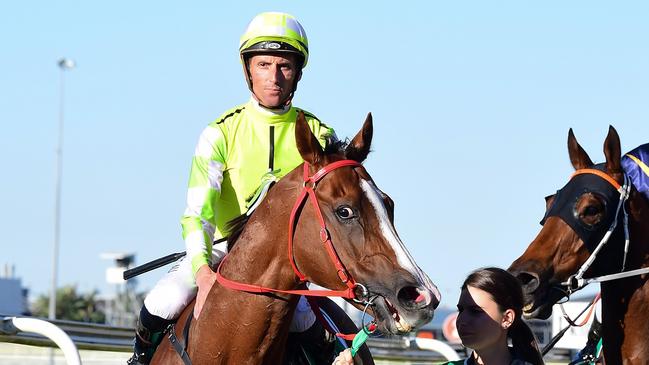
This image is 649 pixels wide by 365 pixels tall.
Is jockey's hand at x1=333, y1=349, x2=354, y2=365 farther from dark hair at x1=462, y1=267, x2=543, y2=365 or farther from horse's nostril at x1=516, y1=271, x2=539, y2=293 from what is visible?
horse's nostril at x1=516, y1=271, x2=539, y2=293

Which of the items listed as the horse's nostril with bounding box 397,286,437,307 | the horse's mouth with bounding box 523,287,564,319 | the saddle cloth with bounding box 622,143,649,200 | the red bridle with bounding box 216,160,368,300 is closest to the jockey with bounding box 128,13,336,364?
the red bridle with bounding box 216,160,368,300

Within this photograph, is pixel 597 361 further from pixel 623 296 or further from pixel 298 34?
pixel 298 34

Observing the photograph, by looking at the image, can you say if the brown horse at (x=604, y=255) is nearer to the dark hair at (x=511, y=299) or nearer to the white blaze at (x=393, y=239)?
the dark hair at (x=511, y=299)

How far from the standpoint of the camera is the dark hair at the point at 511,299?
4605 millimetres

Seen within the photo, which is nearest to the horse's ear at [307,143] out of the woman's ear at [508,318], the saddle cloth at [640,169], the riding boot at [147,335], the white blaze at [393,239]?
the white blaze at [393,239]

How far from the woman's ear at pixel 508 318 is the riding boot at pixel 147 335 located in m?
1.56

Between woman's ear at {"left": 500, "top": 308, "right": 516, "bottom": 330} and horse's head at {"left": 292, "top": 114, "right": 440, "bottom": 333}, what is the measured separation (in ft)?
1.52

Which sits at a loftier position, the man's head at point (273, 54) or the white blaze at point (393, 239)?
the man's head at point (273, 54)

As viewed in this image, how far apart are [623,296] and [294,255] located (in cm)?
215

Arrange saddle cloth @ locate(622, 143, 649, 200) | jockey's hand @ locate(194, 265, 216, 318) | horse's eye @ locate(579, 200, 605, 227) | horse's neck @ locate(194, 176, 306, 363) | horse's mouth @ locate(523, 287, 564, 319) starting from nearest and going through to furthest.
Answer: horse's neck @ locate(194, 176, 306, 363)
jockey's hand @ locate(194, 265, 216, 318)
horse's mouth @ locate(523, 287, 564, 319)
horse's eye @ locate(579, 200, 605, 227)
saddle cloth @ locate(622, 143, 649, 200)

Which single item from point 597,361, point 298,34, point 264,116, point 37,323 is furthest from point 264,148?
point 597,361

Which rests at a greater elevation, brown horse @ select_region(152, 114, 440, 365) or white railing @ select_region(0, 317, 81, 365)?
brown horse @ select_region(152, 114, 440, 365)

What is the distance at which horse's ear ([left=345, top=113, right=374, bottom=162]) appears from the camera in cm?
478

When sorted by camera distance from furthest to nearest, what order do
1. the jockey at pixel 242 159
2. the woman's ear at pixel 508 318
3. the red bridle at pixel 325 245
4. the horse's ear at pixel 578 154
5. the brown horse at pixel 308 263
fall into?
1. the horse's ear at pixel 578 154
2. the jockey at pixel 242 159
3. the woman's ear at pixel 508 318
4. the red bridle at pixel 325 245
5. the brown horse at pixel 308 263
